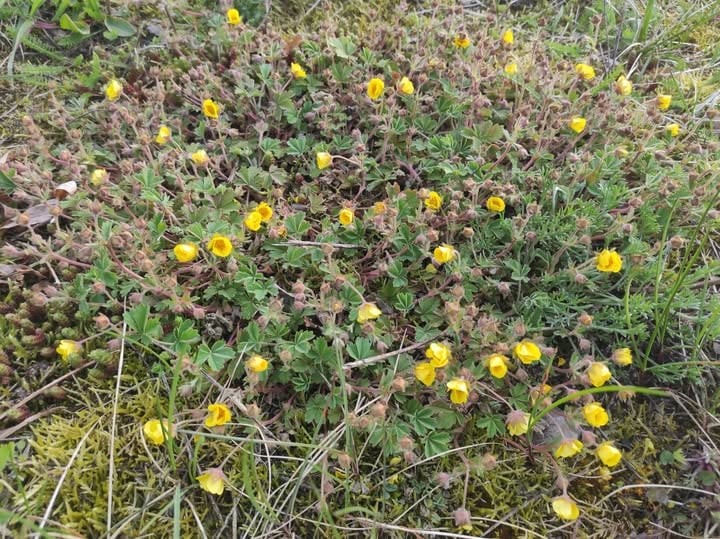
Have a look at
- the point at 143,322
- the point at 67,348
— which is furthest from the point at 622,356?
the point at 67,348

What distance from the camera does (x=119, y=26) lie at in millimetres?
3117

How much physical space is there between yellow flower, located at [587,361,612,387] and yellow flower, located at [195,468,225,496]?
4.36ft

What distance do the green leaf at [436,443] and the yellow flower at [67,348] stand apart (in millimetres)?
1380

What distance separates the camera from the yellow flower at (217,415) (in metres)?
1.80

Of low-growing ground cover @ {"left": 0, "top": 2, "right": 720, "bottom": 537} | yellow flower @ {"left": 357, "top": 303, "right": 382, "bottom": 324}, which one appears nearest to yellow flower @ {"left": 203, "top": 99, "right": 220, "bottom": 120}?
low-growing ground cover @ {"left": 0, "top": 2, "right": 720, "bottom": 537}

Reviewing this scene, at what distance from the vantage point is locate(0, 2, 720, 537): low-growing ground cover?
6.14 ft

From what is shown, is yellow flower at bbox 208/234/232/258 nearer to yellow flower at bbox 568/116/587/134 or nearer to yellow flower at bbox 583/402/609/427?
yellow flower at bbox 583/402/609/427

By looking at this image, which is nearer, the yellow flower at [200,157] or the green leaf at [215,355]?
the green leaf at [215,355]

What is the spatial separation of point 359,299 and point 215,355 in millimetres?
612

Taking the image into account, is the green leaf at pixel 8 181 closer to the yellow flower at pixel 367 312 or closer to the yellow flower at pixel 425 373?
the yellow flower at pixel 367 312

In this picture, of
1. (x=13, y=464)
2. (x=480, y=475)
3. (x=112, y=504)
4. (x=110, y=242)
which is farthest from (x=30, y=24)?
(x=480, y=475)

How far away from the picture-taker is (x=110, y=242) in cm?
219

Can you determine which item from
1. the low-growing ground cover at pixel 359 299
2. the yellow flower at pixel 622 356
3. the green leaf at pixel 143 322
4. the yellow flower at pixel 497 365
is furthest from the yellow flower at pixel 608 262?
the green leaf at pixel 143 322

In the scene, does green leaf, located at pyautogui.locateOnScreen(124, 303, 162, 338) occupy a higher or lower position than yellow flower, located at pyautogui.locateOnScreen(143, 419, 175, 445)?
higher
